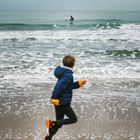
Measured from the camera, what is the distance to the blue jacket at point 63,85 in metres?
5.11

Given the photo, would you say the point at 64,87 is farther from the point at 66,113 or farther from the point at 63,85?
the point at 66,113

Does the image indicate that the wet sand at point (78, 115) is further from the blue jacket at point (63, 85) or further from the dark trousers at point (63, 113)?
the blue jacket at point (63, 85)

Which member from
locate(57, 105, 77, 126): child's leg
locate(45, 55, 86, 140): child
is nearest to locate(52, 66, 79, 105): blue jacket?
locate(45, 55, 86, 140): child

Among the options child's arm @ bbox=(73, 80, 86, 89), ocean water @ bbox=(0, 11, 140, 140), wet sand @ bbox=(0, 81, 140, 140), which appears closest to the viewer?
child's arm @ bbox=(73, 80, 86, 89)

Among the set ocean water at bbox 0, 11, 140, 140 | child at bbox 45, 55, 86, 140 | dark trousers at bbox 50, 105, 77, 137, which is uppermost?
child at bbox 45, 55, 86, 140

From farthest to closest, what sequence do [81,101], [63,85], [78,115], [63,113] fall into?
[81,101], [78,115], [63,113], [63,85]

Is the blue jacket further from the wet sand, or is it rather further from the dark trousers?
the wet sand

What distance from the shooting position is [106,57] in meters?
15.6

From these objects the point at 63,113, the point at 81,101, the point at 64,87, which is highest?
the point at 64,87

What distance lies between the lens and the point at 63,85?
16.8 ft

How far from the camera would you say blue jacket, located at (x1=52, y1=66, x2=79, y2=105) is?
5.11 m

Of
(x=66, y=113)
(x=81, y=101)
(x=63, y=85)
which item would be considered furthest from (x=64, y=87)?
(x=81, y=101)

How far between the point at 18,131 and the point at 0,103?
1.90 meters

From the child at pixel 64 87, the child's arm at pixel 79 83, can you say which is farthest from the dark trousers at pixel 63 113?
the child's arm at pixel 79 83
